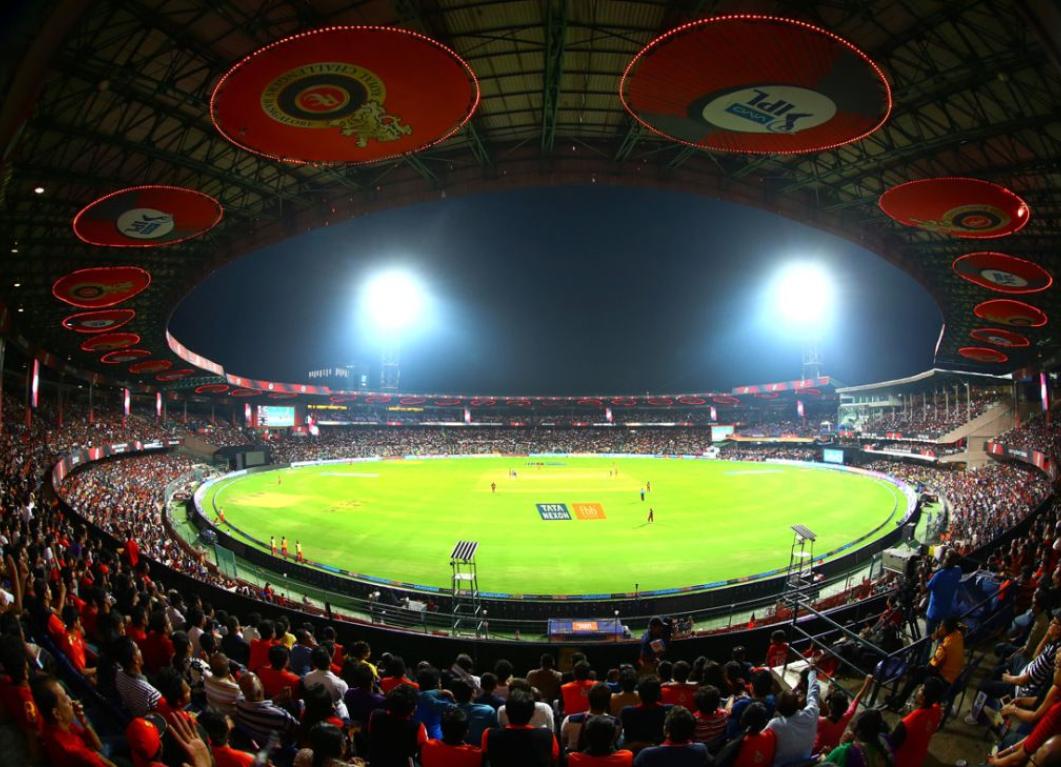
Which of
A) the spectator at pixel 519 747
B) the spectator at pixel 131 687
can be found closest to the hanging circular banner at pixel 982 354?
the spectator at pixel 519 747

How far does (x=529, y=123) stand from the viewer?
21.4 metres

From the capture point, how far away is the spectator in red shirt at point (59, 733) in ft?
13.0

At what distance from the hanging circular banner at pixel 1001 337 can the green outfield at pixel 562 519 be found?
34.9ft

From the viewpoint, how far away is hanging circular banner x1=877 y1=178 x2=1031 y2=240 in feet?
43.9

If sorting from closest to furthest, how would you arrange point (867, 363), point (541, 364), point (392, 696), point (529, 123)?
point (392, 696), point (529, 123), point (867, 363), point (541, 364)

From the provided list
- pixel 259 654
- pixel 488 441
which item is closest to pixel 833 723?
pixel 259 654

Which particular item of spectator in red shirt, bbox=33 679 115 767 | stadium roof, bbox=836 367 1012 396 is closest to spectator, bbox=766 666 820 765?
spectator in red shirt, bbox=33 679 115 767

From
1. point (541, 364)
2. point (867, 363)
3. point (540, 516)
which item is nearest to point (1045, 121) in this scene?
point (540, 516)

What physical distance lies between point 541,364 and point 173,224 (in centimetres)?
8845

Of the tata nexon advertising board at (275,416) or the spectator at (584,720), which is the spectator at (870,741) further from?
the tata nexon advertising board at (275,416)

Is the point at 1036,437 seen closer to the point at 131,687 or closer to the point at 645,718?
the point at 645,718

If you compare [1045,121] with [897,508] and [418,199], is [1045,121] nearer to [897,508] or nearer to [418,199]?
[418,199]

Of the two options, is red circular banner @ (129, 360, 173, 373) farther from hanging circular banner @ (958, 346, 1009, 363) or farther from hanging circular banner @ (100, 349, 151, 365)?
hanging circular banner @ (958, 346, 1009, 363)

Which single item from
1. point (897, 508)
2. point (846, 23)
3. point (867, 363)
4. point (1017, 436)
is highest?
point (846, 23)
